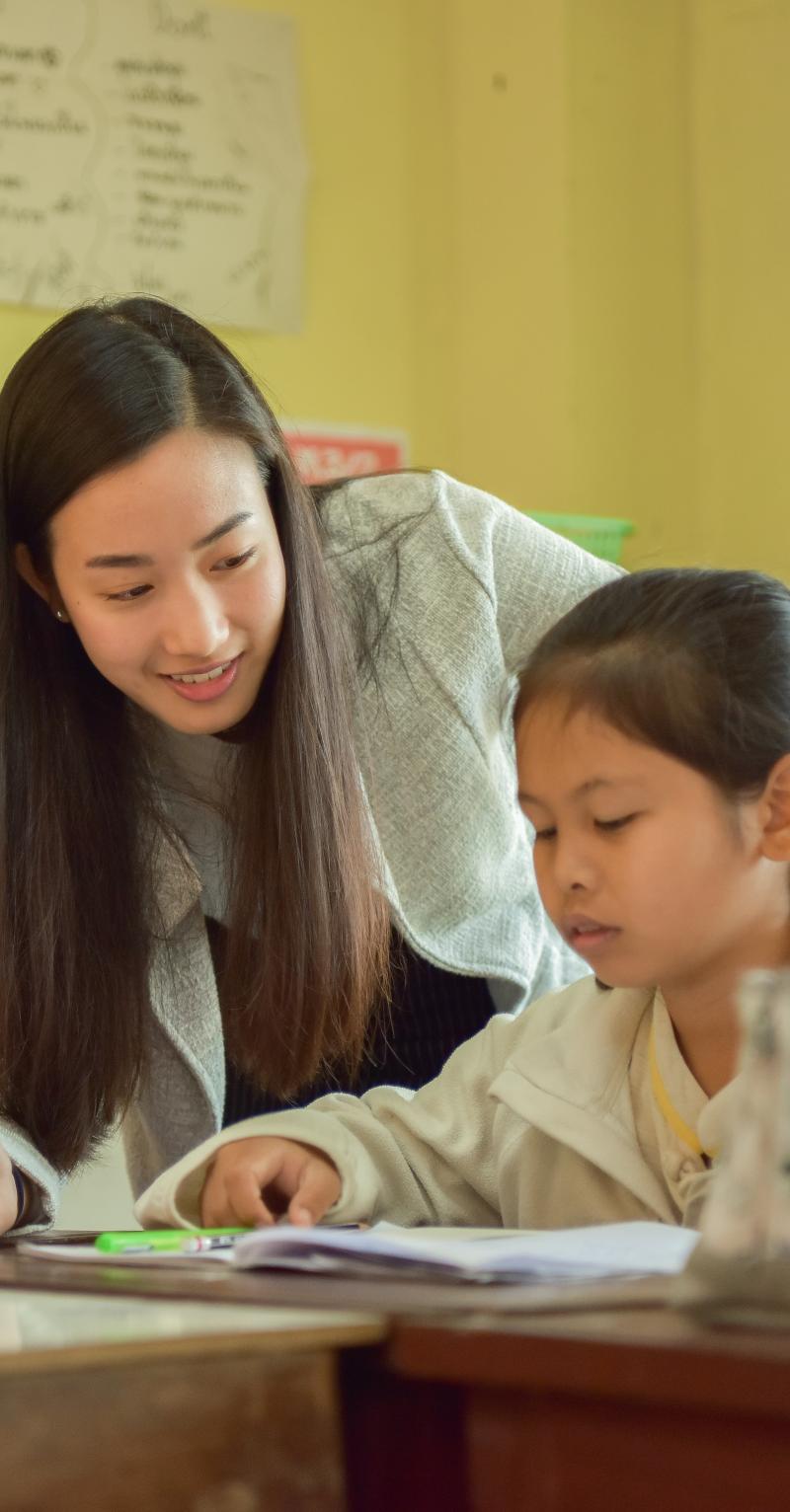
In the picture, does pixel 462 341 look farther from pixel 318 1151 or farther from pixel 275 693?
pixel 318 1151

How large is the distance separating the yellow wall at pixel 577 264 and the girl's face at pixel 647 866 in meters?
1.16

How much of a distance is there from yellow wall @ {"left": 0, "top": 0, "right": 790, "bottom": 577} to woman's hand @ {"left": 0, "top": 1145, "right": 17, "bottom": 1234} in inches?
48.1

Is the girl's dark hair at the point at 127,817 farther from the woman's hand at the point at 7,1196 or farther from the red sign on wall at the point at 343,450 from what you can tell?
the red sign on wall at the point at 343,450

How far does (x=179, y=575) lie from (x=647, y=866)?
366 mm

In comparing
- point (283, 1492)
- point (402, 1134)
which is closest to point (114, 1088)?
point (402, 1134)

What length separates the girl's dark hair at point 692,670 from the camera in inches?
36.1

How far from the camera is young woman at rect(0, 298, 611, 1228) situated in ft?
3.70

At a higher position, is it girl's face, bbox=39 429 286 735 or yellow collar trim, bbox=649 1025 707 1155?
girl's face, bbox=39 429 286 735

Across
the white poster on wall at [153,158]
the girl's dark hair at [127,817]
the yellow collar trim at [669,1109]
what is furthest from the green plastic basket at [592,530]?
the yellow collar trim at [669,1109]

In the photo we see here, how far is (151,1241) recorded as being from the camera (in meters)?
0.79

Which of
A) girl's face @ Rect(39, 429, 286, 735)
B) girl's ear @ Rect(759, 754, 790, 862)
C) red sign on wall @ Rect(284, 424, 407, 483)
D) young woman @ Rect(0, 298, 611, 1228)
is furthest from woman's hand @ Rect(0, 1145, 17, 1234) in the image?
red sign on wall @ Rect(284, 424, 407, 483)

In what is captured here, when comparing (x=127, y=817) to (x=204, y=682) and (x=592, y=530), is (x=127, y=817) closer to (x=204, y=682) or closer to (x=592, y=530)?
(x=204, y=682)

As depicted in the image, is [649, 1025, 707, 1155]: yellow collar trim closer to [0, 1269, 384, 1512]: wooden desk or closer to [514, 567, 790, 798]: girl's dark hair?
[514, 567, 790, 798]: girl's dark hair

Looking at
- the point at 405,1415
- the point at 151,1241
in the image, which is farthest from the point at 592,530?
the point at 405,1415
